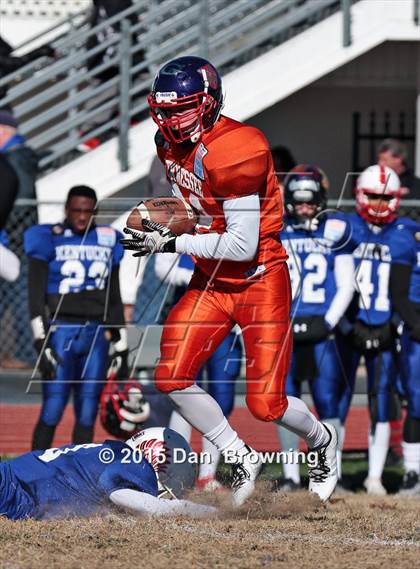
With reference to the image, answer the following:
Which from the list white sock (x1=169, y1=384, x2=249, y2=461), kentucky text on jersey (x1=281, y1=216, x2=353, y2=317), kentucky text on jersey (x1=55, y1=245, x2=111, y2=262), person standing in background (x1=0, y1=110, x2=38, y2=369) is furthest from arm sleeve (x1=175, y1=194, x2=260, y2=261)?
person standing in background (x1=0, y1=110, x2=38, y2=369)

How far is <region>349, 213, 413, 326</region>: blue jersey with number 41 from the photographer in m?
7.23

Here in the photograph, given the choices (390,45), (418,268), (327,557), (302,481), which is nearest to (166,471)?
(327,557)

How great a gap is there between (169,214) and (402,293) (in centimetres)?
194

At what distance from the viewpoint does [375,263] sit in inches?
286

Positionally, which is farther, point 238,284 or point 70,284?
point 70,284

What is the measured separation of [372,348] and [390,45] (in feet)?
14.5

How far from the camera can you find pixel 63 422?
8625 millimetres

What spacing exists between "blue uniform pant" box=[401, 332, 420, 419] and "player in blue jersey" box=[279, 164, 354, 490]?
0.38 meters

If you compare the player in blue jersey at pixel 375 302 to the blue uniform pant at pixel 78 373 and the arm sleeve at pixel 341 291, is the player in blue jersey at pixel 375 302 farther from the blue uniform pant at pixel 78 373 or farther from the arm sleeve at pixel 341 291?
the blue uniform pant at pixel 78 373

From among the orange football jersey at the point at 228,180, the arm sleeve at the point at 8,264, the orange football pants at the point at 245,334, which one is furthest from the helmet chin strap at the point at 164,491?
the arm sleeve at the point at 8,264

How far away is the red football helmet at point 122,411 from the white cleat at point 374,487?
1288mm

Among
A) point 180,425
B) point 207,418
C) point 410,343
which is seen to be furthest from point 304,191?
point 207,418

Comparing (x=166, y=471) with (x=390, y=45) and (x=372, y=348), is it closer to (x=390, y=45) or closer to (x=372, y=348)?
(x=372, y=348)

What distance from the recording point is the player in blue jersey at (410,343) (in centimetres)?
718
